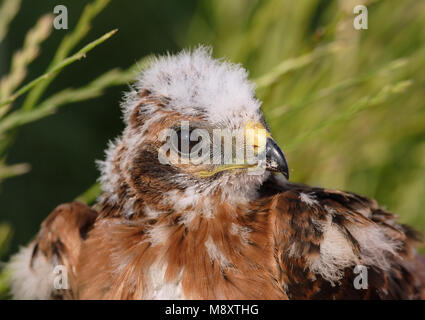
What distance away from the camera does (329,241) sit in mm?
1400

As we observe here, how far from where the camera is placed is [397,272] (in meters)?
1.59

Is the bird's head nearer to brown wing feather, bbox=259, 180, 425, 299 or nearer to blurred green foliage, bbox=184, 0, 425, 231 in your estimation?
brown wing feather, bbox=259, 180, 425, 299

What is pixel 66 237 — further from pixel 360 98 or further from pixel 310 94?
pixel 360 98

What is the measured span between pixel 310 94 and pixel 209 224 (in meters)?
0.73

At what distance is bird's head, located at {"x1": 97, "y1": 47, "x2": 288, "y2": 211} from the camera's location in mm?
1392

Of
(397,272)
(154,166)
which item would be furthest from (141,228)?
(397,272)

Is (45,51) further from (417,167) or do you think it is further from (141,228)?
(417,167)

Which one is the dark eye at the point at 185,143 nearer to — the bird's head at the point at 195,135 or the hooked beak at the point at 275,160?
the bird's head at the point at 195,135

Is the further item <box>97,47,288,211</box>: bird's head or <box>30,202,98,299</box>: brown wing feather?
<box>30,202,98,299</box>: brown wing feather

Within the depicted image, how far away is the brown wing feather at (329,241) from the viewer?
4.53 feet

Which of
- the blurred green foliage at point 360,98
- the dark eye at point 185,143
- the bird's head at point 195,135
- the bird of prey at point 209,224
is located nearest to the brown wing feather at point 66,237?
the bird of prey at point 209,224

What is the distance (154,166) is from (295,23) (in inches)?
45.4

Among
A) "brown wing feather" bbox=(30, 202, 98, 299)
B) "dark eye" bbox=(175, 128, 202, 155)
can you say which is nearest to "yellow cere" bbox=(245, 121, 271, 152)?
"dark eye" bbox=(175, 128, 202, 155)
